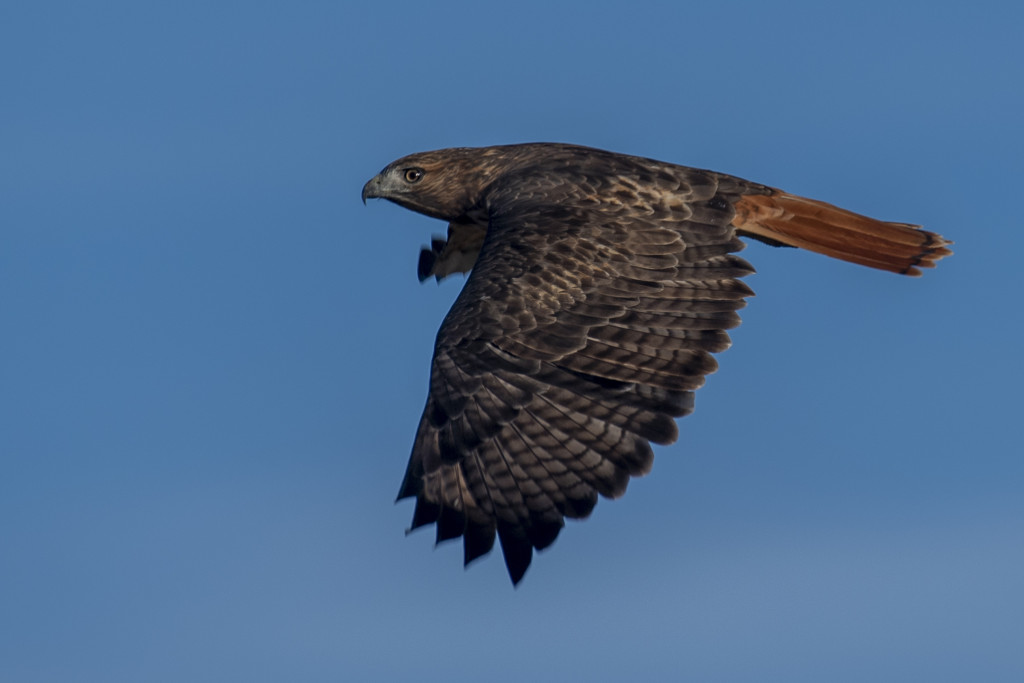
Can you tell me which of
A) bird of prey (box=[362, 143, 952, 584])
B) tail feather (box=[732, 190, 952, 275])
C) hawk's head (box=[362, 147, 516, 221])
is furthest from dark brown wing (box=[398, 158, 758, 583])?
hawk's head (box=[362, 147, 516, 221])

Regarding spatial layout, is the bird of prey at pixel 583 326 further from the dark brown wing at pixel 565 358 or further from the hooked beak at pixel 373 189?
the hooked beak at pixel 373 189

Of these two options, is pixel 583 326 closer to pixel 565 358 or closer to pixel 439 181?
pixel 565 358

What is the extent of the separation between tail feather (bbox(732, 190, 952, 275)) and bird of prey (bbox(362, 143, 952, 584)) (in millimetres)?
12

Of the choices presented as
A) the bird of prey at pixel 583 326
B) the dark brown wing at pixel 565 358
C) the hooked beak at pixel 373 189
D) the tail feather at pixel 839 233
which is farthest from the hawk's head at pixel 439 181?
the tail feather at pixel 839 233

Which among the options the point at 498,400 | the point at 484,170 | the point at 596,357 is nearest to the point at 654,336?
the point at 596,357

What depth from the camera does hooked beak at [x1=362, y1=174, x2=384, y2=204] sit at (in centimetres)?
1249

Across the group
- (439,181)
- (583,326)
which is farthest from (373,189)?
(583,326)

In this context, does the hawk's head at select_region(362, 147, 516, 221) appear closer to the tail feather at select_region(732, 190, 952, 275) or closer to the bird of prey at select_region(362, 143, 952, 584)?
the bird of prey at select_region(362, 143, 952, 584)

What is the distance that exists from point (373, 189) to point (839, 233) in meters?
3.93

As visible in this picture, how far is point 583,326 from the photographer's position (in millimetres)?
9242

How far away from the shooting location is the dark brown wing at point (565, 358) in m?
8.53

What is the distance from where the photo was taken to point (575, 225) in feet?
32.7

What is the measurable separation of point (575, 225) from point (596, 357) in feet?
4.06

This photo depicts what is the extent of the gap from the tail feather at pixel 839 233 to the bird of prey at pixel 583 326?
12 millimetres
